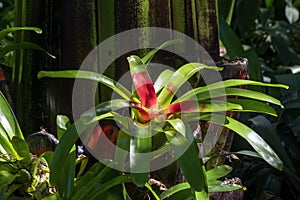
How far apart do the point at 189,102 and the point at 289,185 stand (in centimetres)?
75

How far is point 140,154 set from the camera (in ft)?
3.10

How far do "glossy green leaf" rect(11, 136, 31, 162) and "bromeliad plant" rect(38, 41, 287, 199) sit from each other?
3.5 inches

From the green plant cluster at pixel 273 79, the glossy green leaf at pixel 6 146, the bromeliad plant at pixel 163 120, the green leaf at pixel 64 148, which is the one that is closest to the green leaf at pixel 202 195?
the bromeliad plant at pixel 163 120

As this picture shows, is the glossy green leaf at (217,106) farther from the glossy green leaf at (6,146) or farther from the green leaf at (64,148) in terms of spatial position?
the glossy green leaf at (6,146)

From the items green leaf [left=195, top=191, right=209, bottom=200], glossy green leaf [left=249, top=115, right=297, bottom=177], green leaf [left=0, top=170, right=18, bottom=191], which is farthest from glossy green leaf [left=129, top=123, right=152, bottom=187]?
glossy green leaf [left=249, top=115, right=297, bottom=177]

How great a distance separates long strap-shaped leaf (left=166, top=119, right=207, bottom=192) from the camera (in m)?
0.94

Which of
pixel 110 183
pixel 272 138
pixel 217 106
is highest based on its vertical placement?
pixel 217 106

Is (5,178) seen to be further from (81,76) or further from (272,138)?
(272,138)

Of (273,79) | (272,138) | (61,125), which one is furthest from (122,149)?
(273,79)

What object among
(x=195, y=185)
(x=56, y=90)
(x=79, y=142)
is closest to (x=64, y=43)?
(x=56, y=90)

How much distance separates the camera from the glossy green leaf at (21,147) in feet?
3.42

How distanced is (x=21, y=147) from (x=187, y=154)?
0.29 meters

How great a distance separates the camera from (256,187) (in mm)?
1653

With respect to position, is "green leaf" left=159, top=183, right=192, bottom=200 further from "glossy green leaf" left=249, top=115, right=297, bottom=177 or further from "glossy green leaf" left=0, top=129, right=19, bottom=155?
"glossy green leaf" left=249, top=115, right=297, bottom=177
